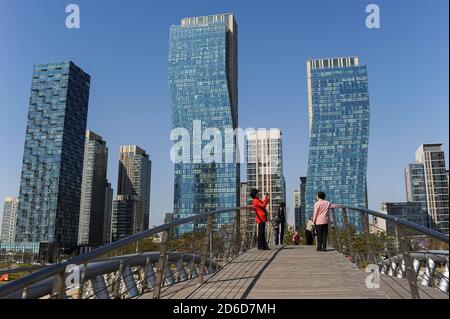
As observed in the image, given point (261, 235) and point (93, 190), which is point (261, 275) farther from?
point (93, 190)

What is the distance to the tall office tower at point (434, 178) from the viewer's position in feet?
465

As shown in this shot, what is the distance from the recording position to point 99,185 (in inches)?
7323

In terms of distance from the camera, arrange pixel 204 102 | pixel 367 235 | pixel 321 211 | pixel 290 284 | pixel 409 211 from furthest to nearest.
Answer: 1. pixel 409 211
2. pixel 204 102
3. pixel 321 211
4. pixel 367 235
5. pixel 290 284

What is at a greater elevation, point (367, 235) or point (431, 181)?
point (431, 181)

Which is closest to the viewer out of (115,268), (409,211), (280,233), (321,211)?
(115,268)

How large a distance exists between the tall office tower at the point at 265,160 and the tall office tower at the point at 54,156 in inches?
2242

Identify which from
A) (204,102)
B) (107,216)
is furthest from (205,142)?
(107,216)

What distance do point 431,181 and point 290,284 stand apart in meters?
157

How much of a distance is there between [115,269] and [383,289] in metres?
6.04

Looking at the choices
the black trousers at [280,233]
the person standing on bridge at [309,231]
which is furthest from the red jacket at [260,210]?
the black trousers at [280,233]

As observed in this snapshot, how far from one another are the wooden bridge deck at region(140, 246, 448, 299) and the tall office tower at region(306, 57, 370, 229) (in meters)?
117

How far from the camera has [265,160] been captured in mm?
154250

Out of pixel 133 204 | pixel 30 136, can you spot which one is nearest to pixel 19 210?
pixel 30 136

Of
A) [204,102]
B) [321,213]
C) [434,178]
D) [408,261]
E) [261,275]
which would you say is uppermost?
[204,102]
